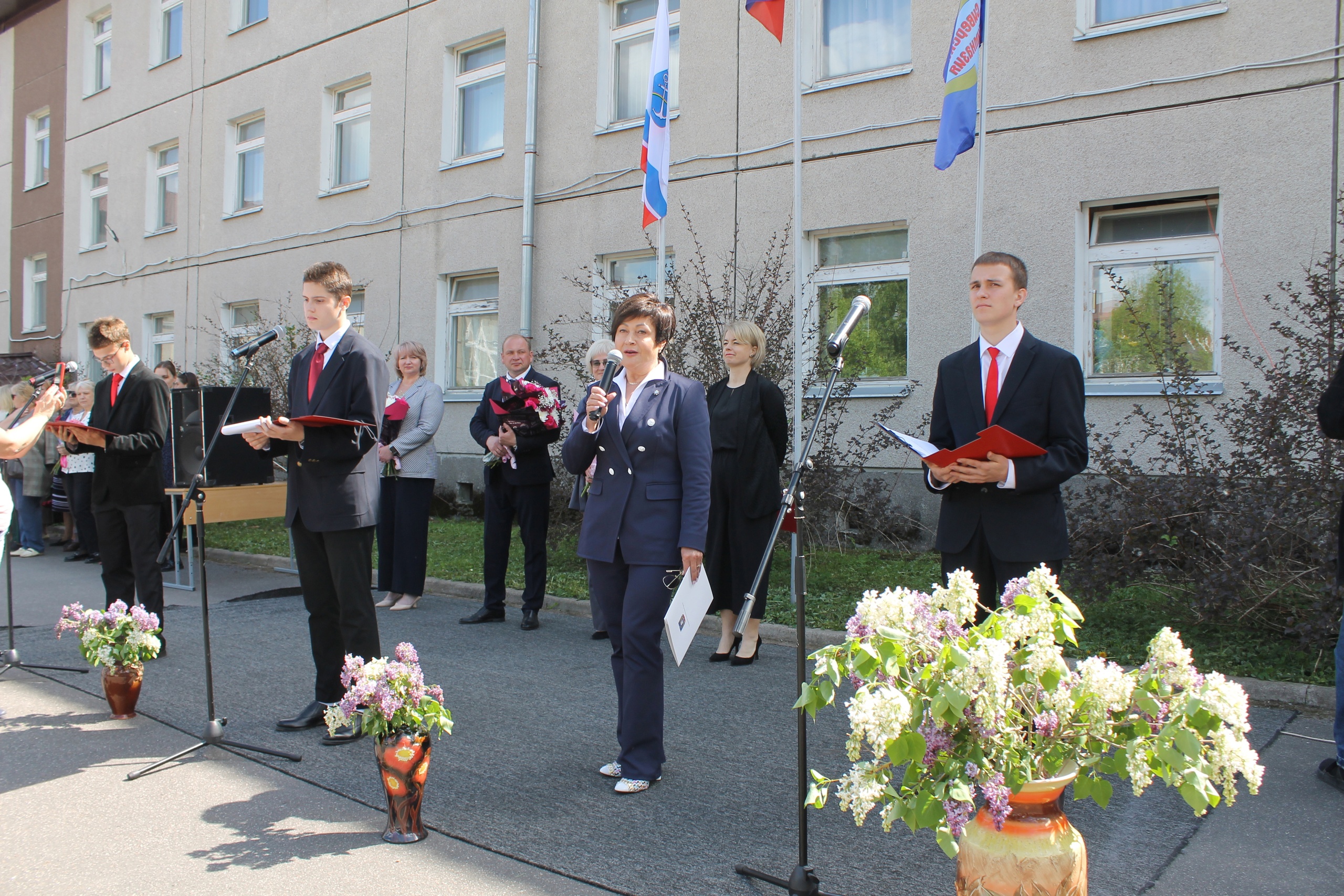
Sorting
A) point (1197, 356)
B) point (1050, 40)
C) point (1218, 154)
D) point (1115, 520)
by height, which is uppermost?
point (1050, 40)

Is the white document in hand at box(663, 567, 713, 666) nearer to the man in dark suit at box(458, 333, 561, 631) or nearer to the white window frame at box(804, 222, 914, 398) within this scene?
the man in dark suit at box(458, 333, 561, 631)

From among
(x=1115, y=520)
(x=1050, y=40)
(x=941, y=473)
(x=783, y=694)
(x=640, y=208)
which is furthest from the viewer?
(x=640, y=208)

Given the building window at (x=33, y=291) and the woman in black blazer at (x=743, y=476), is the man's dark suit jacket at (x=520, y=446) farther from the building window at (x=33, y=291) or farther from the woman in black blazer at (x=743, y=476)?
the building window at (x=33, y=291)

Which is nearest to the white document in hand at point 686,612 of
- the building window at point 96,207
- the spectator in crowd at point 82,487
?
the spectator in crowd at point 82,487

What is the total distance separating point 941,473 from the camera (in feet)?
11.7

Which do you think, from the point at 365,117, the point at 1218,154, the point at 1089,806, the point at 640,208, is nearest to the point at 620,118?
the point at 640,208

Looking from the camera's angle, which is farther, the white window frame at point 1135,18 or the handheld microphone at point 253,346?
→ the white window frame at point 1135,18

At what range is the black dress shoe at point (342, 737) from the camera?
4484 mm

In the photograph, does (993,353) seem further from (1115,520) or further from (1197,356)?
(1197,356)

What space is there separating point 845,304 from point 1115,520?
5.32m

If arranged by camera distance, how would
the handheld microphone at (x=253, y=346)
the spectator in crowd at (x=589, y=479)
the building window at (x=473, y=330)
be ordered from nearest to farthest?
the handheld microphone at (x=253, y=346) → the spectator in crowd at (x=589, y=479) → the building window at (x=473, y=330)

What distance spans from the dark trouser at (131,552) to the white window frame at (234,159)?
43.5 feet

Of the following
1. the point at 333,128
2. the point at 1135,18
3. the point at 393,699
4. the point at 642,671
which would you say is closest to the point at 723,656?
the point at 642,671

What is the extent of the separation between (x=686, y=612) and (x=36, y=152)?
26.2 m
